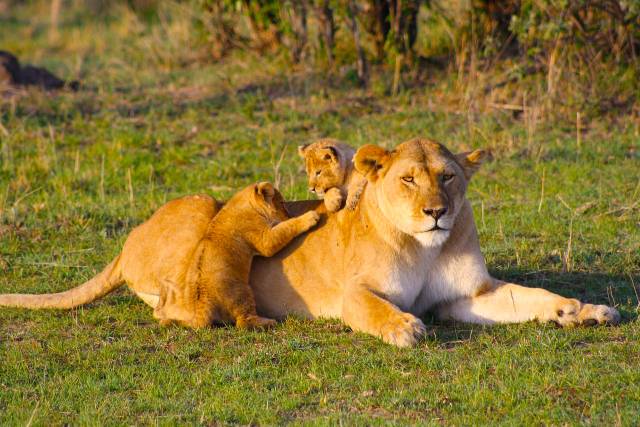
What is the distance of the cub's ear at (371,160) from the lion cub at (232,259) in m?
0.52

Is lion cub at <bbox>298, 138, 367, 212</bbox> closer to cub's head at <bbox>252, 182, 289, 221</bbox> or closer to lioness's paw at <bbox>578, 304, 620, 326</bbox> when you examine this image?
cub's head at <bbox>252, 182, 289, 221</bbox>

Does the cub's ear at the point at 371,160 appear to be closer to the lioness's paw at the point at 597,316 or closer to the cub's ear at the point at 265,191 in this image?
the cub's ear at the point at 265,191

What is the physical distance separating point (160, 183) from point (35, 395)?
500cm

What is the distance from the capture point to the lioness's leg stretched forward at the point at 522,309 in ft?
18.5

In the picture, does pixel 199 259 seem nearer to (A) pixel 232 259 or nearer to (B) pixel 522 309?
(A) pixel 232 259

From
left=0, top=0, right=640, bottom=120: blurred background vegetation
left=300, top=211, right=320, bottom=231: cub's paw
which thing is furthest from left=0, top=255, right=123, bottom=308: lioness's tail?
left=0, top=0, right=640, bottom=120: blurred background vegetation

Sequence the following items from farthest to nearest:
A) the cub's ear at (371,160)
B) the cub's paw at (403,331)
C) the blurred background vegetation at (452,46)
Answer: the blurred background vegetation at (452,46)
the cub's ear at (371,160)
the cub's paw at (403,331)

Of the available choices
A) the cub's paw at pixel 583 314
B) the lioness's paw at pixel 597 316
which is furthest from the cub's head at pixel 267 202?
the lioness's paw at pixel 597 316

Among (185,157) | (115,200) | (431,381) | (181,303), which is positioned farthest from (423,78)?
Answer: (431,381)

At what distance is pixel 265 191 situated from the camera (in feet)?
21.0

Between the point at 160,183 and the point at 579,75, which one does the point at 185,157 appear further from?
the point at 579,75

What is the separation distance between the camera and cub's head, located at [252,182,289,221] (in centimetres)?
639

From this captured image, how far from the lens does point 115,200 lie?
9.28 m

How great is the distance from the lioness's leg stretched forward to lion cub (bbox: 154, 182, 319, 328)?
3.27 feet
